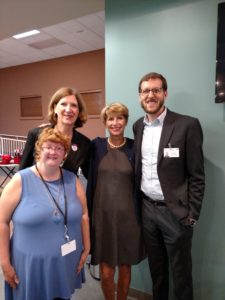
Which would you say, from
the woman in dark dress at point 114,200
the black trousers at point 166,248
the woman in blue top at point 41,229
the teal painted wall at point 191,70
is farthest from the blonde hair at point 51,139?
the teal painted wall at point 191,70

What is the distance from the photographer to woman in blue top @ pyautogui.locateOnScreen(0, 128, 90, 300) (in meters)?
1.36

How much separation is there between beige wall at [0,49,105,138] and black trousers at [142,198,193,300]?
5.37 meters

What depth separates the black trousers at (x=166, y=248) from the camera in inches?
65.4

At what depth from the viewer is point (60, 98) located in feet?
5.93

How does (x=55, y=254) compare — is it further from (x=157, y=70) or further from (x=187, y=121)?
(x=157, y=70)

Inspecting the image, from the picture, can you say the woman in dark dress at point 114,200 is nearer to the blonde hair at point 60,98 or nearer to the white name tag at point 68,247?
the blonde hair at point 60,98

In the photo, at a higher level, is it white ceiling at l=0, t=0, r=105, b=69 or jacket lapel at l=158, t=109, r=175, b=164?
white ceiling at l=0, t=0, r=105, b=69

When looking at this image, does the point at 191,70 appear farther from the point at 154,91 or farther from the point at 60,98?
the point at 60,98

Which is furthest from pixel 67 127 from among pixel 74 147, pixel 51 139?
pixel 51 139

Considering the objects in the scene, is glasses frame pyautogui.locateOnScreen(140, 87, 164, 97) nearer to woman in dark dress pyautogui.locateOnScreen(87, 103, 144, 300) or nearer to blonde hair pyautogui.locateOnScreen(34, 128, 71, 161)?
woman in dark dress pyautogui.locateOnScreen(87, 103, 144, 300)

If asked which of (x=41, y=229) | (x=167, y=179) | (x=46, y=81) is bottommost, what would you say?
(x=41, y=229)

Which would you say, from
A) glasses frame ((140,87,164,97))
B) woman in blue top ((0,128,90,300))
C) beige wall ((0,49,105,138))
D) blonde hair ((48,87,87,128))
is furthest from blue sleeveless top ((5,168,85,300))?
beige wall ((0,49,105,138))

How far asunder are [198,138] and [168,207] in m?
0.48

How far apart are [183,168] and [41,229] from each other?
36.6 inches
